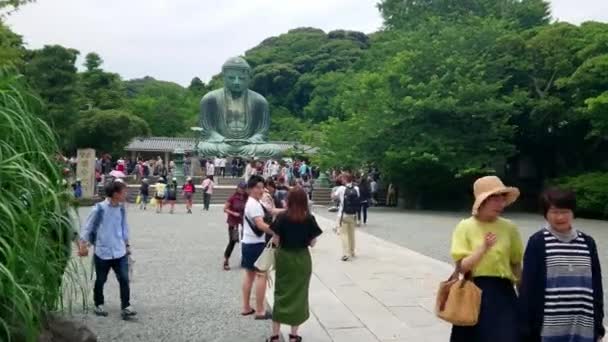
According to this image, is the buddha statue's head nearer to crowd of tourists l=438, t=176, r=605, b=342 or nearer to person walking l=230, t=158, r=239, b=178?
person walking l=230, t=158, r=239, b=178

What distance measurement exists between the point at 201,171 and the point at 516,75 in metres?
14.4

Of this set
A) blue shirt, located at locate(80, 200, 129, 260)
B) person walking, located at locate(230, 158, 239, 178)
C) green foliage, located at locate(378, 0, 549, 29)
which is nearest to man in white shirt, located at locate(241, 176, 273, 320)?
blue shirt, located at locate(80, 200, 129, 260)

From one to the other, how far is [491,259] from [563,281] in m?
0.37

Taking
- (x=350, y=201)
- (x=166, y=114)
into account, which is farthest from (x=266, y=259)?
(x=166, y=114)

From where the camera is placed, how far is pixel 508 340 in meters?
3.27

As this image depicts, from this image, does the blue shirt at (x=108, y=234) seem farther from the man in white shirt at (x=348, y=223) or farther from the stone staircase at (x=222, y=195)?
the stone staircase at (x=222, y=195)

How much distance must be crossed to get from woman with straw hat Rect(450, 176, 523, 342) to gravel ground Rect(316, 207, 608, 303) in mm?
4415

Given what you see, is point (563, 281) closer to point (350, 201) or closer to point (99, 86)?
point (350, 201)

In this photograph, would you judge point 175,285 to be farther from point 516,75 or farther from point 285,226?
Result: point 516,75

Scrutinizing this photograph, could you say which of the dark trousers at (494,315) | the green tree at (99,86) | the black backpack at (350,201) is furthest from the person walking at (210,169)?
the dark trousers at (494,315)

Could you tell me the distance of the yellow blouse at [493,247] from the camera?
3391 mm

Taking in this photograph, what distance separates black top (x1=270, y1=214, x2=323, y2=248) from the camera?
4.90 m

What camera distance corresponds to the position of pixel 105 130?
31703mm

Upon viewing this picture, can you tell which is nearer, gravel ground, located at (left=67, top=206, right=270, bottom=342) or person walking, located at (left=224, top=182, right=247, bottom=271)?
gravel ground, located at (left=67, top=206, right=270, bottom=342)
